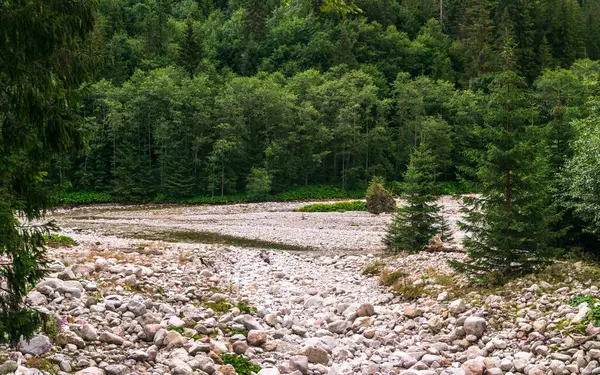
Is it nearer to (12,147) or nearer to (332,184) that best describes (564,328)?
(12,147)

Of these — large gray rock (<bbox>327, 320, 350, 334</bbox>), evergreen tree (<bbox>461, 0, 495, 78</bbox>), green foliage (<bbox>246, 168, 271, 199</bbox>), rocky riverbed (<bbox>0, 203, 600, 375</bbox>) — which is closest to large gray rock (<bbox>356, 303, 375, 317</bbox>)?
rocky riverbed (<bbox>0, 203, 600, 375</bbox>)

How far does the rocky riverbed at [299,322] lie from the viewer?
7914 millimetres

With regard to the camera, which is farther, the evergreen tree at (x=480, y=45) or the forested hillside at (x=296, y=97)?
the evergreen tree at (x=480, y=45)

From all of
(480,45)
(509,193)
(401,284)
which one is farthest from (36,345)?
(480,45)

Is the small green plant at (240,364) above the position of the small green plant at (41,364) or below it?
below

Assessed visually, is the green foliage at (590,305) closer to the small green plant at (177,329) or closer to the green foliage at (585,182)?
the green foliage at (585,182)

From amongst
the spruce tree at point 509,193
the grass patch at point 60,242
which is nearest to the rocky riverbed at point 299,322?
the spruce tree at point 509,193

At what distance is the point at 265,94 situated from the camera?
2376 inches

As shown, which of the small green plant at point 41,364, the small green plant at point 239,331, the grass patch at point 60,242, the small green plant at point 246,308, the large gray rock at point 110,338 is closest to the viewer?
the small green plant at point 41,364

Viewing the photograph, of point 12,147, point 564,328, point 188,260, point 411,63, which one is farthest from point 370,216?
point 411,63

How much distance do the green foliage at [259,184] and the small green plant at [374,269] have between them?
38.7 m

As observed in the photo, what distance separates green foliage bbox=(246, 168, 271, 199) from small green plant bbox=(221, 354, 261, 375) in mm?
47020

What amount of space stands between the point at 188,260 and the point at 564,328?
39.4ft

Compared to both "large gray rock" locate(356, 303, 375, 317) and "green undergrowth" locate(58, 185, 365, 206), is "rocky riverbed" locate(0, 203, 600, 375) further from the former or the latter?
"green undergrowth" locate(58, 185, 365, 206)
